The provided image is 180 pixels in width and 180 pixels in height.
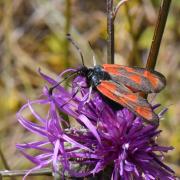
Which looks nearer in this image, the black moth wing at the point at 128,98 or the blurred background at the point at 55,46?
the black moth wing at the point at 128,98

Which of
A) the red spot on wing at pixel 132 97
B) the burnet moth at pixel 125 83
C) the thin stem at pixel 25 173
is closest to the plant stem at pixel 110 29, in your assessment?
the burnet moth at pixel 125 83

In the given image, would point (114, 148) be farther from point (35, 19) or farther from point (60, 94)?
point (35, 19)

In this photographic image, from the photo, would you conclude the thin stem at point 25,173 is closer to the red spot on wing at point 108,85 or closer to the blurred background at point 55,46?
the red spot on wing at point 108,85

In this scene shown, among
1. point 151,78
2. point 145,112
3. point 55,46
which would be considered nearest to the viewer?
point 145,112

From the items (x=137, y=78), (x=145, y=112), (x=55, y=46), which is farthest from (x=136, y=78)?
(x=55, y=46)

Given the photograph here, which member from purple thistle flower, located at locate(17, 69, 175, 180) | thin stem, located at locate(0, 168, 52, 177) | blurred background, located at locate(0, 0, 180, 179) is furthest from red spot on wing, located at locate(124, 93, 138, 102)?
blurred background, located at locate(0, 0, 180, 179)

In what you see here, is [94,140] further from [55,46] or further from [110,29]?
[55,46]

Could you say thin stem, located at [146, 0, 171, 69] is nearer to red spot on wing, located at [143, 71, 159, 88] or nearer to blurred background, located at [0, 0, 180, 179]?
red spot on wing, located at [143, 71, 159, 88]
